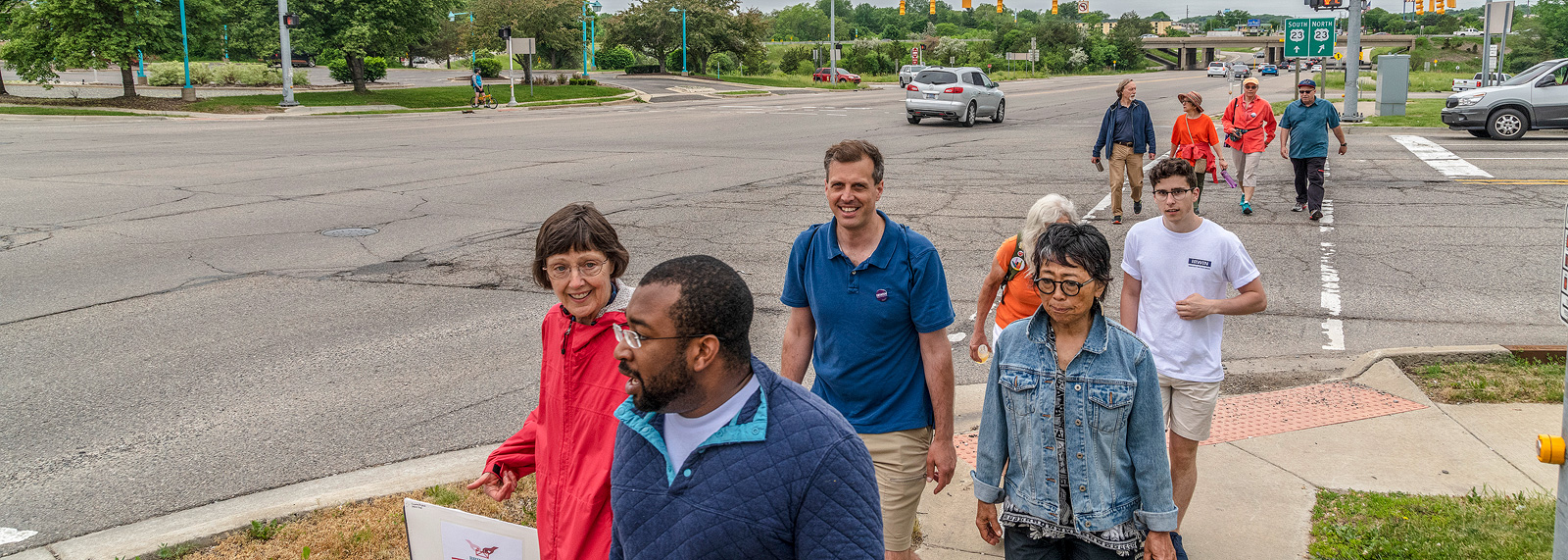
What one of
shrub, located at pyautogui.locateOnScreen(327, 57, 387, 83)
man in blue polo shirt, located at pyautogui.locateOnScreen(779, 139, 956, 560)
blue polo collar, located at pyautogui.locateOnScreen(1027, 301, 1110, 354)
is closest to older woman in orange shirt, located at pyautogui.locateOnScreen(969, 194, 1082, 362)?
man in blue polo shirt, located at pyautogui.locateOnScreen(779, 139, 956, 560)

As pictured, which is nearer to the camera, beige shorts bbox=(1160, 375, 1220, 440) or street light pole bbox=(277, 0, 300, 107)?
beige shorts bbox=(1160, 375, 1220, 440)

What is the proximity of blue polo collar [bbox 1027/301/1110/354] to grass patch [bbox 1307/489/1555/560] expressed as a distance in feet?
6.52

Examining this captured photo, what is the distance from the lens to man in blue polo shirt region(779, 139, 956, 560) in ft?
11.9

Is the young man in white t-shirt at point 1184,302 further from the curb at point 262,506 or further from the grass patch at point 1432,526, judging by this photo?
the curb at point 262,506

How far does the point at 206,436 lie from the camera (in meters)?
6.00

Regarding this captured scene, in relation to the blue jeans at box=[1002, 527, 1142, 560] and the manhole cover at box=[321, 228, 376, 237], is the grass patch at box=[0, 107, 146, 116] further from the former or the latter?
the blue jeans at box=[1002, 527, 1142, 560]

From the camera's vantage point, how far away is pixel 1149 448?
3162 mm

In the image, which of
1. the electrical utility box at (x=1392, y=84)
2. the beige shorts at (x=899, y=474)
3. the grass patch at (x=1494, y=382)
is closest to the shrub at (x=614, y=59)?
the electrical utility box at (x=1392, y=84)

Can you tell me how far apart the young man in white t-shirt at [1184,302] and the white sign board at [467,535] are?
8.60 feet

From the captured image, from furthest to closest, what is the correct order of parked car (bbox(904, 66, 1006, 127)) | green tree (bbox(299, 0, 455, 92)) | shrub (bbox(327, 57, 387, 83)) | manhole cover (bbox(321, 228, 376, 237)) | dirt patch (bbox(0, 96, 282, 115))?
shrub (bbox(327, 57, 387, 83)), green tree (bbox(299, 0, 455, 92)), dirt patch (bbox(0, 96, 282, 115)), parked car (bbox(904, 66, 1006, 127)), manhole cover (bbox(321, 228, 376, 237))

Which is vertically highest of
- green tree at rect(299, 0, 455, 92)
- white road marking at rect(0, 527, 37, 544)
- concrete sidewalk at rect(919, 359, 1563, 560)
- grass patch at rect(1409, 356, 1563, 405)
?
green tree at rect(299, 0, 455, 92)

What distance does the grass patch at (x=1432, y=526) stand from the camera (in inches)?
168

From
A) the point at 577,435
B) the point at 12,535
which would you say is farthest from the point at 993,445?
the point at 12,535

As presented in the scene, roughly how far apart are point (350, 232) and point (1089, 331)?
1060 cm
